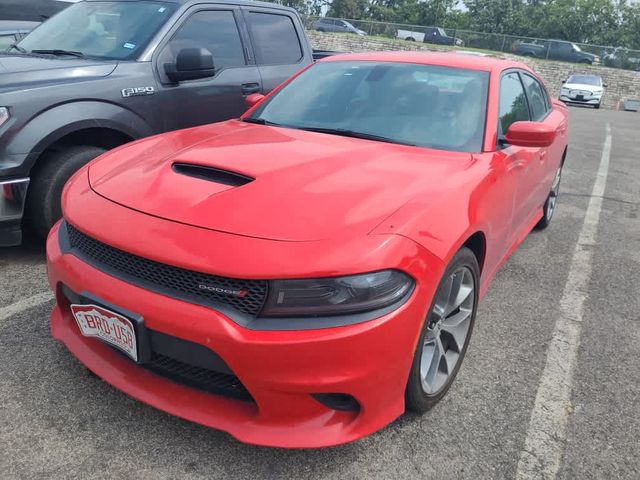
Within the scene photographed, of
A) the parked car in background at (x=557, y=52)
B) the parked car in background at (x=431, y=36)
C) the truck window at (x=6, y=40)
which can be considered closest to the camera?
the truck window at (x=6, y=40)

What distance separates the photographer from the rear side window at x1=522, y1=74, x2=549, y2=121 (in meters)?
3.94

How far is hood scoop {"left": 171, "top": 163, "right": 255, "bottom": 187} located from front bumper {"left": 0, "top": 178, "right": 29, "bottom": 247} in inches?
58.2

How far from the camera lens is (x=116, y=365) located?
2094mm

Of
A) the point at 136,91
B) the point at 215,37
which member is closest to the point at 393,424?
the point at 136,91

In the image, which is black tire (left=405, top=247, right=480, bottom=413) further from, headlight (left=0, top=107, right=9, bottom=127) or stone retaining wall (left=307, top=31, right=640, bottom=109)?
stone retaining wall (left=307, top=31, right=640, bottom=109)

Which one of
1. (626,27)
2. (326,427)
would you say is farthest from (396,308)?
(626,27)

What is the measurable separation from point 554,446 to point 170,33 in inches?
148

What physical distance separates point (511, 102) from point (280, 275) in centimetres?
230

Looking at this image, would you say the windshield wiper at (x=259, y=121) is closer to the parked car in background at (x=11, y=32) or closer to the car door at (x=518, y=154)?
the car door at (x=518, y=154)

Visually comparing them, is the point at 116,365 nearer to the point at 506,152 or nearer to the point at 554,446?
the point at 554,446

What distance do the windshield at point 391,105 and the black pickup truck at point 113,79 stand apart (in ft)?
3.45

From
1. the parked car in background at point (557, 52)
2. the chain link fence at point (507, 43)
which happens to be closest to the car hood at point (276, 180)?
the chain link fence at point (507, 43)

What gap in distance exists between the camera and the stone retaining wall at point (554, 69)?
28.4m

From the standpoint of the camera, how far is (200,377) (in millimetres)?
1955
